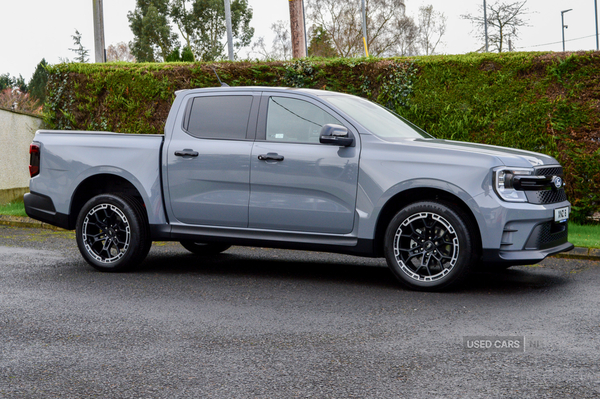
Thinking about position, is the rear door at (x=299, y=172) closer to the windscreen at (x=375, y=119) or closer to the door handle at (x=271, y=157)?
the door handle at (x=271, y=157)

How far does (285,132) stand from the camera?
678cm

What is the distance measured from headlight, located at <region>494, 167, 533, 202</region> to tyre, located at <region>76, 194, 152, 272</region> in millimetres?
3746

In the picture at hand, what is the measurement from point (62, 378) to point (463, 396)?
228 cm

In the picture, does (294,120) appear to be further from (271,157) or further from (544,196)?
(544,196)

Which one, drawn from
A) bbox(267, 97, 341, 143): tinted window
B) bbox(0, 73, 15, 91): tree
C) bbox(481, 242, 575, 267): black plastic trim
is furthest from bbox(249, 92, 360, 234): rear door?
bbox(0, 73, 15, 91): tree

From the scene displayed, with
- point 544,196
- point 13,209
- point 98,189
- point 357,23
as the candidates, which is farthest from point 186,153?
point 357,23

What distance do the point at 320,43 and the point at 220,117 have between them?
44.0m

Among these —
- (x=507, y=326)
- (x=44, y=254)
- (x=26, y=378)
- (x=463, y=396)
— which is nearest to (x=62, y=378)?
(x=26, y=378)

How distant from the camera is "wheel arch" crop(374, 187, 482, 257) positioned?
6145mm

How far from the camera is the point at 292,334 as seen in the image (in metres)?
4.82

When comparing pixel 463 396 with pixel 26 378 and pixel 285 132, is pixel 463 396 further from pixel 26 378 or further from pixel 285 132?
pixel 285 132

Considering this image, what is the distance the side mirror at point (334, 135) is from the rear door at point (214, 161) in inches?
34.0

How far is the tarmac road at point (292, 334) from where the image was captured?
3.76 meters

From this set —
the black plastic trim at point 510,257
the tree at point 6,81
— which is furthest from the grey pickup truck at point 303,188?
the tree at point 6,81
